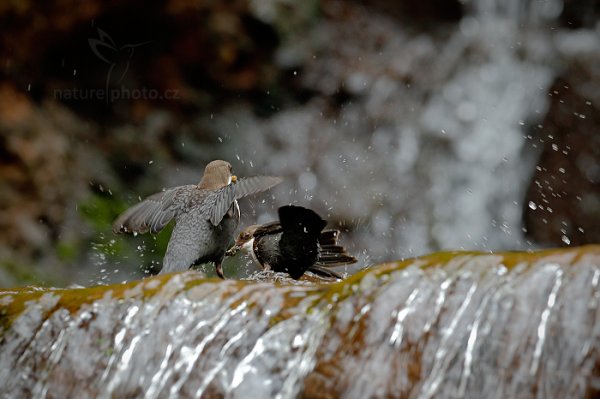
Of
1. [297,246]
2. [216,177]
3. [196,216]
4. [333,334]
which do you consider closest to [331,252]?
[297,246]

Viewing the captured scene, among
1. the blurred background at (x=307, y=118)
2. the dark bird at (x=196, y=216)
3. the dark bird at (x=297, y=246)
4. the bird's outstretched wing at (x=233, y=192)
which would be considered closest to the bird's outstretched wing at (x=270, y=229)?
the dark bird at (x=297, y=246)

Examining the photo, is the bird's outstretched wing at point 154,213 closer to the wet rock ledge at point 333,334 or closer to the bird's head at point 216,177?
the bird's head at point 216,177

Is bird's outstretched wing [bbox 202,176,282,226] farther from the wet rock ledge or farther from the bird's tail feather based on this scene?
the wet rock ledge

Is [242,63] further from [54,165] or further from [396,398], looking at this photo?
[396,398]

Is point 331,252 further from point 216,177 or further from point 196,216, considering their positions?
point 196,216

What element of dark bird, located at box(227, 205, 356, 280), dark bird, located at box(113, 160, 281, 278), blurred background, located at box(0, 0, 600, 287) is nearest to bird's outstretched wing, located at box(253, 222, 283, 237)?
dark bird, located at box(227, 205, 356, 280)
